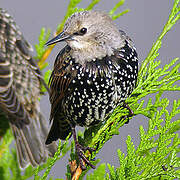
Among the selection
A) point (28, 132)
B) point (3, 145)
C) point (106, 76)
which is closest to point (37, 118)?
point (28, 132)

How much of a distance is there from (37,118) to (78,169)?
2.19 ft

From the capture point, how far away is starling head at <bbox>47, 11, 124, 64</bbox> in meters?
1.72

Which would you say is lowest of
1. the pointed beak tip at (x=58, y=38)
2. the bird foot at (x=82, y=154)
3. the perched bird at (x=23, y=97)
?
the bird foot at (x=82, y=154)

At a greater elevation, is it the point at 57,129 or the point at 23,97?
the point at 23,97

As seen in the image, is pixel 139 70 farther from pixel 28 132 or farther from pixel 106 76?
pixel 28 132

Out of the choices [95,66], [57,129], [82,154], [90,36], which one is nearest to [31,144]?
[57,129]

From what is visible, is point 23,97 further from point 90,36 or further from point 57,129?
point 90,36

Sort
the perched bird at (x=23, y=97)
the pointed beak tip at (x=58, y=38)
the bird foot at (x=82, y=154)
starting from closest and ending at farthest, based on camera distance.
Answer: the bird foot at (x=82, y=154) → the pointed beak tip at (x=58, y=38) → the perched bird at (x=23, y=97)

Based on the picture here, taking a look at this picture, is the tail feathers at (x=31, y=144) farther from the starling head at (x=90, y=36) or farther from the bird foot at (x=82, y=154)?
the starling head at (x=90, y=36)

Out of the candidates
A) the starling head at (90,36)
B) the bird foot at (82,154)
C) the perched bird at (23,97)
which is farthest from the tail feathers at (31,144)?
the starling head at (90,36)

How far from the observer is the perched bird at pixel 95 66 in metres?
1.75

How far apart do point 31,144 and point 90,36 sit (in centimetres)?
70

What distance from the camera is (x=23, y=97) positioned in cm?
196

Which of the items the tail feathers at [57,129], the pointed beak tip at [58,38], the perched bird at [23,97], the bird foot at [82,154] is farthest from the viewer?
the tail feathers at [57,129]
